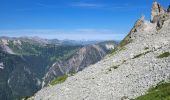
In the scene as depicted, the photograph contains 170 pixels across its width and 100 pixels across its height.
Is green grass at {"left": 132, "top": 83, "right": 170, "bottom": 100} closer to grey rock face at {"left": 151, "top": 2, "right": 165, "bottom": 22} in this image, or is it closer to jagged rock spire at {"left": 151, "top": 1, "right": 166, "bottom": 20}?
grey rock face at {"left": 151, "top": 2, "right": 165, "bottom": 22}

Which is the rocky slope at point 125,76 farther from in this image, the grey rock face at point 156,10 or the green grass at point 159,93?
the grey rock face at point 156,10

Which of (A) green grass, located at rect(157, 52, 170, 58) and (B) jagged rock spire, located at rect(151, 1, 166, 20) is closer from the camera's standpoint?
(A) green grass, located at rect(157, 52, 170, 58)

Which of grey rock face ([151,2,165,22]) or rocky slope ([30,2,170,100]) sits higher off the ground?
grey rock face ([151,2,165,22])

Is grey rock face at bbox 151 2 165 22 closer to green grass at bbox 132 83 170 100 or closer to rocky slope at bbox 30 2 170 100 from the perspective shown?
rocky slope at bbox 30 2 170 100

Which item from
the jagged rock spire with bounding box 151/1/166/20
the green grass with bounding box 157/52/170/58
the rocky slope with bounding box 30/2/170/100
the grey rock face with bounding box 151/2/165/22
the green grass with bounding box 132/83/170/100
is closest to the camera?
the green grass with bounding box 132/83/170/100

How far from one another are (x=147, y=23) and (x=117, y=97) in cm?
5044

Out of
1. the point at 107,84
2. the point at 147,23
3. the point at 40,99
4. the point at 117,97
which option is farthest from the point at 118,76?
the point at 147,23

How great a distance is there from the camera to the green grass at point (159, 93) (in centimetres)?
3438

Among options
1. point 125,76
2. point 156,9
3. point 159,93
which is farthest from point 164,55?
point 156,9

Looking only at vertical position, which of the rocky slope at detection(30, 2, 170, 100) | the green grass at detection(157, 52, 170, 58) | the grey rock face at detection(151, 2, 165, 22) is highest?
the grey rock face at detection(151, 2, 165, 22)

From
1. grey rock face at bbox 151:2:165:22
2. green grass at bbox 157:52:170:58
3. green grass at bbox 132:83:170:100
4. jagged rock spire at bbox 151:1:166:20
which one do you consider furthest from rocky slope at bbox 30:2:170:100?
jagged rock spire at bbox 151:1:166:20

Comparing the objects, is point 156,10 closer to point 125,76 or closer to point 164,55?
point 164,55

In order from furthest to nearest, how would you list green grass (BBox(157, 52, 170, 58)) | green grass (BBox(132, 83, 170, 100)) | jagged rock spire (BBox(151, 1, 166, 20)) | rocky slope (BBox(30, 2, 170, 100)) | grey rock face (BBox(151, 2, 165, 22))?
jagged rock spire (BBox(151, 1, 166, 20)), grey rock face (BBox(151, 2, 165, 22)), green grass (BBox(157, 52, 170, 58)), rocky slope (BBox(30, 2, 170, 100)), green grass (BBox(132, 83, 170, 100))

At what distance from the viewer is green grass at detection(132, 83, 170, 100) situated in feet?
113
